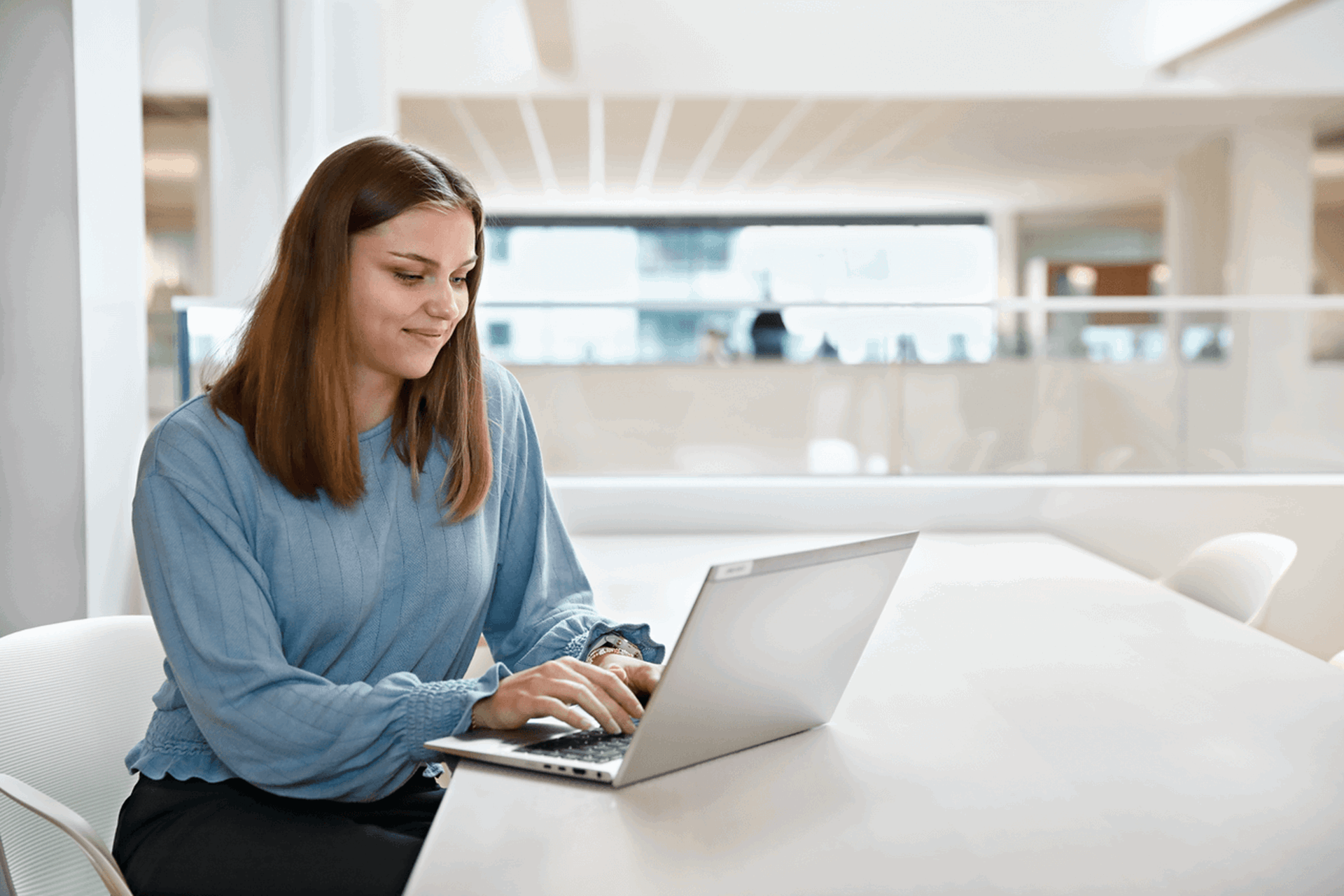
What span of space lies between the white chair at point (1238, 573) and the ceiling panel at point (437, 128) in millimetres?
5601

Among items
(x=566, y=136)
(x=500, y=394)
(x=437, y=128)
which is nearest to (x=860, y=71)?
(x=566, y=136)

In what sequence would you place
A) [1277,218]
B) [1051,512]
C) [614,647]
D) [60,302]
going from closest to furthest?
[614,647], [60,302], [1051,512], [1277,218]

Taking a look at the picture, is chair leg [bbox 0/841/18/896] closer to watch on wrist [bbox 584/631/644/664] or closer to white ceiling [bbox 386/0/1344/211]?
watch on wrist [bbox 584/631/644/664]

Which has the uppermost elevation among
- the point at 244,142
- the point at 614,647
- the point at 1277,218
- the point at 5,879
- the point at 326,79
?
the point at 1277,218

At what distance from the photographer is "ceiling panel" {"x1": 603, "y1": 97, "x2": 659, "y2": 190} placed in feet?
27.2

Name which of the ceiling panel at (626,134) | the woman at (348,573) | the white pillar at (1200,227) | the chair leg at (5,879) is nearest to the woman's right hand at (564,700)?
the woman at (348,573)

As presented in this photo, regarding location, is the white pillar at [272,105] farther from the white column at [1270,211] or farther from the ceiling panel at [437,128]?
the white column at [1270,211]

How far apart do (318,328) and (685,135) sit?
28.7 ft

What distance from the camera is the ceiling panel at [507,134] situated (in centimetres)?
826

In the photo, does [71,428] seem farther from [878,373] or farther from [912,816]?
[878,373]

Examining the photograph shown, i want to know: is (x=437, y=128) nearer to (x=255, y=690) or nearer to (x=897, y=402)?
(x=897, y=402)

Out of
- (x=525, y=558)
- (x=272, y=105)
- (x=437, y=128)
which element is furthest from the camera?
(x=437, y=128)

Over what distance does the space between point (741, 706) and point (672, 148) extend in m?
9.76

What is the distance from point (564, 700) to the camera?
3.32ft
